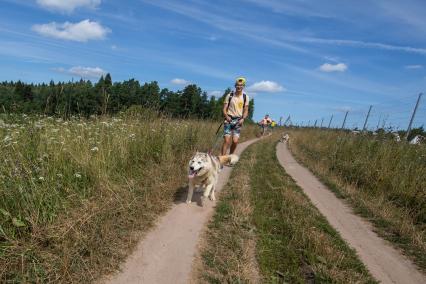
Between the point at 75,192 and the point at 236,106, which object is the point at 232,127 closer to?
the point at 236,106

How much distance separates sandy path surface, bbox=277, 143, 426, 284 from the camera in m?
4.84

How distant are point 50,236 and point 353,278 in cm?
357

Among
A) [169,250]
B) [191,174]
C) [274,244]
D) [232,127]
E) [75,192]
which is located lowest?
[169,250]

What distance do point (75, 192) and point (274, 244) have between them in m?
2.92

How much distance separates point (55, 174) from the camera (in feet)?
15.4

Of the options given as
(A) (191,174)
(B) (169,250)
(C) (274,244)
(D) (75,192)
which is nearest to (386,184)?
(C) (274,244)

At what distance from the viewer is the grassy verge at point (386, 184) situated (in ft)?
21.3

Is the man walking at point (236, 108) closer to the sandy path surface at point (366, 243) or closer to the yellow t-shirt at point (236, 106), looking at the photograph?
the yellow t-shirt at point (236, 106)

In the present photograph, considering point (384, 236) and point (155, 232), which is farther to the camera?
point (384, 236)

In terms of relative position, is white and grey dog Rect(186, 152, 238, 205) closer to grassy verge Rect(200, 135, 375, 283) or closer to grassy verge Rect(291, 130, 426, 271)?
grassy verge Rect(200, 135, 375, 283)

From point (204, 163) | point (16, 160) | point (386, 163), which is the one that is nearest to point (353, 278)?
point (204, 163)

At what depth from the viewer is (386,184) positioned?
30.5 feet

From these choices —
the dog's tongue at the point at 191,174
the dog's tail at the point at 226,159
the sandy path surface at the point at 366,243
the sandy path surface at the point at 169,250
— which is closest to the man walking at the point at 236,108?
the dog's tail at the point at 226,159

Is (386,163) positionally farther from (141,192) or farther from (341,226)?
(141,192)
